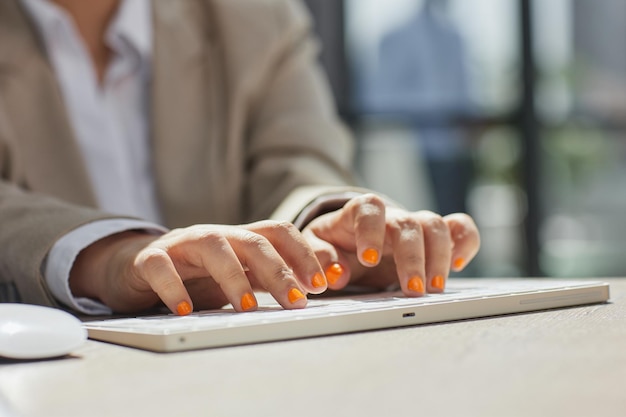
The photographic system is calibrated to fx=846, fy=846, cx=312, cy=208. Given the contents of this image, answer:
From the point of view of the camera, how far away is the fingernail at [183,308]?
1.86ft

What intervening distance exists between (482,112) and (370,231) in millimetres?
2108

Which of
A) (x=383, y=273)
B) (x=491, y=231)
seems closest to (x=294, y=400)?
(x=383, y=273)

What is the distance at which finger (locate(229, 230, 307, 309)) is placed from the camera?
564 mm

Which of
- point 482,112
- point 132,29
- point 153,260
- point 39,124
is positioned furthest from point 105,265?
point 482,112

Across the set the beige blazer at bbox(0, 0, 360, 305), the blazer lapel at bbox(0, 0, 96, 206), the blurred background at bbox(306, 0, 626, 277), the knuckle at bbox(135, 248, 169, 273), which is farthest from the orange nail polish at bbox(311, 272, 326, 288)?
the blurred background at bbox(306, 0, 626, 277)

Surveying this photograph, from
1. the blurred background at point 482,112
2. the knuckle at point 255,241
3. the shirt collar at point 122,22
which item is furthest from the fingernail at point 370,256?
the blurred background at point 482,112

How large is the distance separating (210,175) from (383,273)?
47cm

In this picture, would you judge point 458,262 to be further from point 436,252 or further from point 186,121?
point 186,121

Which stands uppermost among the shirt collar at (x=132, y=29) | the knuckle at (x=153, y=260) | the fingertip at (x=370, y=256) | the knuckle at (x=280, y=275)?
the shirt collar at (x=132, y=29)

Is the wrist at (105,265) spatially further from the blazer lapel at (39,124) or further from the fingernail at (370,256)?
the blazer lapel at (39,124)

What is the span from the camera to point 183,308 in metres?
0.57

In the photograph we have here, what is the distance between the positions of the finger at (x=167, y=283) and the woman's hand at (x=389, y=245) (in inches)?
5.8

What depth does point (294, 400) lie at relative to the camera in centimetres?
32

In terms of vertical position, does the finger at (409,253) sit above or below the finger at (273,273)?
below
